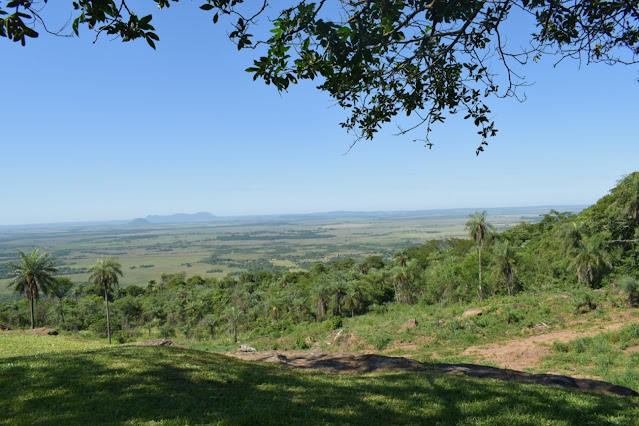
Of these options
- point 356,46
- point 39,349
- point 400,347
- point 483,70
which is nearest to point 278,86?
point 356,46

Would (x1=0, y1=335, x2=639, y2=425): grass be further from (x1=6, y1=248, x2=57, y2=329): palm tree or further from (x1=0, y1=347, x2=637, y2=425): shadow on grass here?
(x1=6, y1=248, x2=57, y2=329): palm tree

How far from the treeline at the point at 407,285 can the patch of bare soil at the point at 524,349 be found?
6504mm

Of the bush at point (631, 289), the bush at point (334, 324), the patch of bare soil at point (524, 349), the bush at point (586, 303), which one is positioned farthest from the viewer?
the bush at point (334, 324)

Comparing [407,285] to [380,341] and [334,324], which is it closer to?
[334,324]

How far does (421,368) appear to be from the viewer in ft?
36.2

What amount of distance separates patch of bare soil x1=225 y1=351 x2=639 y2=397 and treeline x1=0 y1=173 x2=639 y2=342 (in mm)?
17318

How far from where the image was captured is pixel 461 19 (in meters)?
5.02

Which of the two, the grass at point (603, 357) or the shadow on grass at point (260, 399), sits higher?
the shadow on grass at point (260, 399)

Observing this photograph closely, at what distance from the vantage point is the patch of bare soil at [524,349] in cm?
1738

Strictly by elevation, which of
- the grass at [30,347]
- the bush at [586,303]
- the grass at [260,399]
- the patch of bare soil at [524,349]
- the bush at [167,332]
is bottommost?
the bush at [167,332]

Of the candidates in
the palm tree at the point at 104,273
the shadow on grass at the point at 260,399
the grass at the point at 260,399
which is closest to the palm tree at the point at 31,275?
the palm tree at the point at 104,273

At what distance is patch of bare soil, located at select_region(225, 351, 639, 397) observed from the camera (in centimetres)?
913

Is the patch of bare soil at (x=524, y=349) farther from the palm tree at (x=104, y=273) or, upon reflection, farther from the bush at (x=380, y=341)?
the palm tree at (x=104, y=273)

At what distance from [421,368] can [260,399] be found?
628 cm
